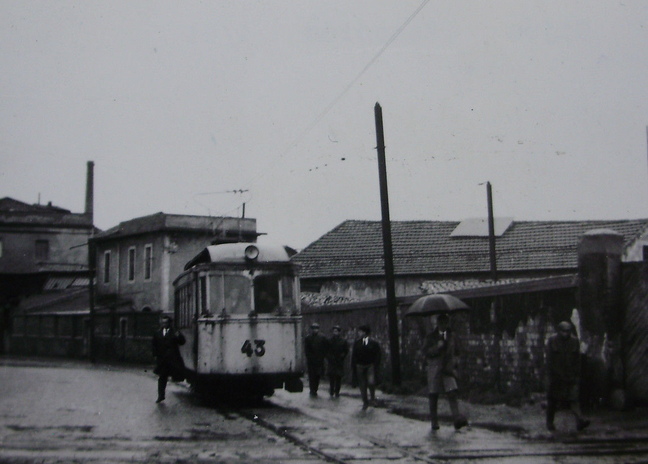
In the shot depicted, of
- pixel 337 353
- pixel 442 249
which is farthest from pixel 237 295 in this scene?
pixel 442 249

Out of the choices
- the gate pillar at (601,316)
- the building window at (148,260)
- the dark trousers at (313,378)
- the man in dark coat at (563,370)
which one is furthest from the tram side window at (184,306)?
the building window at (148,260)

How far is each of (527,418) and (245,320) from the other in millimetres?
5562

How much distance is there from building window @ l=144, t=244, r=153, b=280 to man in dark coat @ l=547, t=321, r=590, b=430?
37.0 metres

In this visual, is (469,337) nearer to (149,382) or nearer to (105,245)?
(149,382)

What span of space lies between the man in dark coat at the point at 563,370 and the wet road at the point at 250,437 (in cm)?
89

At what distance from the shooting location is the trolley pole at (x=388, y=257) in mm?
19391

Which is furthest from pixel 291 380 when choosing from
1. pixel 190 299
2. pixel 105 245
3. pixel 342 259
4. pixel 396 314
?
pixel 105 245

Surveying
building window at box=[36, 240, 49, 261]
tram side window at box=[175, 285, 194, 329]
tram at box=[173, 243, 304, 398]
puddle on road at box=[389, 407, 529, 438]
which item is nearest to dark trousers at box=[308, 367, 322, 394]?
tram at box=[173, 243, 304, 398]

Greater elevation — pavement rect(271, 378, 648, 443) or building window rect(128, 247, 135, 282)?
building window rect(128, 247, 135, 282)

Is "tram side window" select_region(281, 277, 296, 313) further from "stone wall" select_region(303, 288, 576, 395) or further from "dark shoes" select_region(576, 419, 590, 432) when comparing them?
"dark shoes" select_region(576, 419, 590, 432)

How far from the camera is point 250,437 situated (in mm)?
11367

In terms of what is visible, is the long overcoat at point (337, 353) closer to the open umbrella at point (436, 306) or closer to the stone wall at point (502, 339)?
the stone wall at point (502, 339)

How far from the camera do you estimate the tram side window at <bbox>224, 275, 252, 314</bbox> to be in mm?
16281

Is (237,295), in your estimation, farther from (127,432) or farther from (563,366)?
(563,366)
